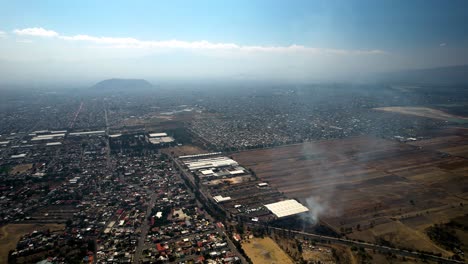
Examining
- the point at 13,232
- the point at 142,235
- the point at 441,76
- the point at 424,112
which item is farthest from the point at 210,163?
the point at 441,76

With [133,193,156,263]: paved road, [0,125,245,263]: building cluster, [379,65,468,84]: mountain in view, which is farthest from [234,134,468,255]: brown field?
[379,65,468,84]: mountain

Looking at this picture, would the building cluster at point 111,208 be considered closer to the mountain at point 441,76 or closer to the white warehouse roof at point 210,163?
the white warehouse roof at point 210,163

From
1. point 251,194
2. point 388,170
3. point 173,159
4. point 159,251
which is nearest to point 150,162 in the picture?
point 173,159

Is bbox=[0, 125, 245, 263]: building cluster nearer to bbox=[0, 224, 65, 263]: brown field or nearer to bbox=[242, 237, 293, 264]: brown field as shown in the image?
bbox=[0, 224, 65, 263]: brown field

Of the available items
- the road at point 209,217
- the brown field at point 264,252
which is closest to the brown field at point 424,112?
the road at point 209,217

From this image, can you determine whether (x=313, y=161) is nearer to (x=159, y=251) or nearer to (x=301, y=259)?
(x=301, y=259)
